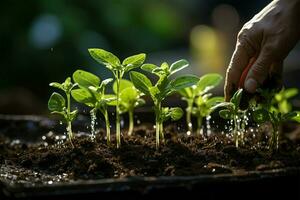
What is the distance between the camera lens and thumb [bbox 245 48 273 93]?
1294mm

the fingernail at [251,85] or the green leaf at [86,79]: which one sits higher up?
the green leaf at [86,79]

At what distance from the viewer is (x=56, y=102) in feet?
4.46

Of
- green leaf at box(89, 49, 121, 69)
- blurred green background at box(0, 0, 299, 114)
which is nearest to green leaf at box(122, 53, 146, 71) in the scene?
green leaf at box(89, 49, 121, 69)

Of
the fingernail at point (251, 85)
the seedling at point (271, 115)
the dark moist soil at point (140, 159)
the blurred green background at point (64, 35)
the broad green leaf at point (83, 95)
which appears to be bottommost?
the dark moist soil at point (140, 159)

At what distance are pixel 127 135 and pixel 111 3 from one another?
247 cm

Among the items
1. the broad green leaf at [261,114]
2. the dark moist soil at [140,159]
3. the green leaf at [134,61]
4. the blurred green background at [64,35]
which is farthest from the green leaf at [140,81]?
the blurred green background at [64,35]

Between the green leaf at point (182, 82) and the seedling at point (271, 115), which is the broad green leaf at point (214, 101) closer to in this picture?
the seedling at point (271, 115)

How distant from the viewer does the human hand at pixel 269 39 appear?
1.28m

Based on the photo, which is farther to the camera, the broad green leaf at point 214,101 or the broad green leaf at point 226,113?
the broad green leaf at point 214,101

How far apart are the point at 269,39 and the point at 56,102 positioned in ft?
1.65

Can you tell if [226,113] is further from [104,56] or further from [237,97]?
[104,56]

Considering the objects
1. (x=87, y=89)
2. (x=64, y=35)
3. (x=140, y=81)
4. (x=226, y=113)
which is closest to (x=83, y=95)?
(x=87, y=89)

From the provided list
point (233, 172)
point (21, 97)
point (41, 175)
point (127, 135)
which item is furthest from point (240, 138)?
point (21, 97)

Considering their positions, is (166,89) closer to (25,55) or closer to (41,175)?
(41,175)
